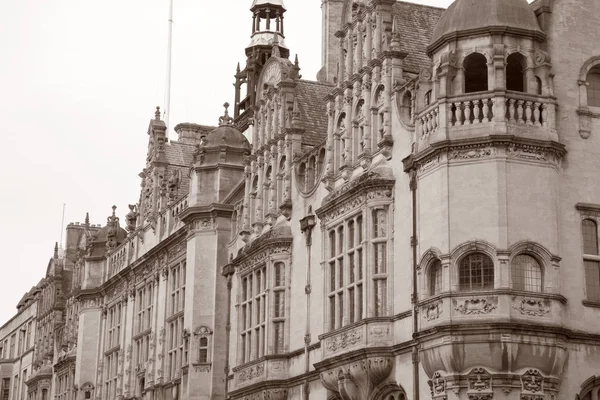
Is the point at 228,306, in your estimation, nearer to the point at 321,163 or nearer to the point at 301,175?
the point at 301,175

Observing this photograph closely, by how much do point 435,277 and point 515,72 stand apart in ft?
26.5

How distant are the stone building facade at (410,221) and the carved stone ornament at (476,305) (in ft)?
0.25

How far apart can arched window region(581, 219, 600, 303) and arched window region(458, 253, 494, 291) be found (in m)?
3.74

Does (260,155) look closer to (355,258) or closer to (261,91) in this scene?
(261,91)

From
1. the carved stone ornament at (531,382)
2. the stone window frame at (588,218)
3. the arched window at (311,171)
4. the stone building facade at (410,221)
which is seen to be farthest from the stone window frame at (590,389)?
the arched window at (311,171)

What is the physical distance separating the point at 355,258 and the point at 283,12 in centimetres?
3697

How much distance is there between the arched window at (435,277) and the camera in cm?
4219

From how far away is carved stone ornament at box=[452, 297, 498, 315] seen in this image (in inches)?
1592

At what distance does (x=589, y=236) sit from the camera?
4319 cm

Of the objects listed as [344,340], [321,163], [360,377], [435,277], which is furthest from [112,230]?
[435,277]

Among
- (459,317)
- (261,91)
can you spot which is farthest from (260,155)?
(459,317)

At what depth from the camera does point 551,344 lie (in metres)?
40.4

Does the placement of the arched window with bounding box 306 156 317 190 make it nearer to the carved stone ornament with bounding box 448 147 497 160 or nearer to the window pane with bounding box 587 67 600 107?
the carved stone ornament with bounding box 448 147 497 160

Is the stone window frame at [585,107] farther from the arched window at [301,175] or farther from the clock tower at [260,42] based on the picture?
the clock tower at [260,42]
